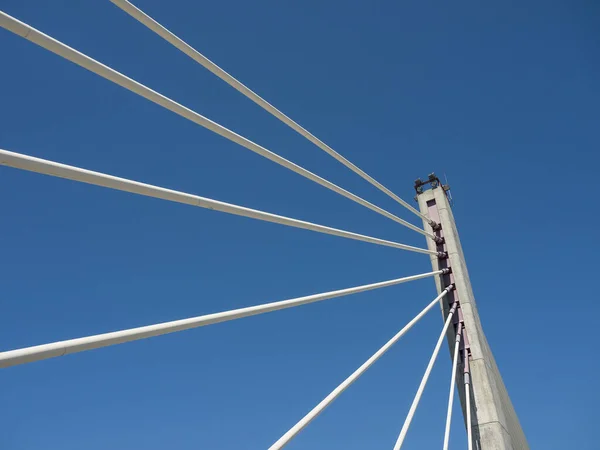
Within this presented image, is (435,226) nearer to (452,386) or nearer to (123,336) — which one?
(452,386)

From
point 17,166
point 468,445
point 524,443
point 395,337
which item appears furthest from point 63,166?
point 524,443

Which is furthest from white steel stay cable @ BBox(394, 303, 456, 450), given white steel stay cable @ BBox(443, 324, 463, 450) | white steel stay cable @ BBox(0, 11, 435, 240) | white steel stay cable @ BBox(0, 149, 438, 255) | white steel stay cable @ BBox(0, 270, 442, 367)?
white steel stay cable @ BBox(0, 11, 435, 240)

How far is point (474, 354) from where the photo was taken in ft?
23.0

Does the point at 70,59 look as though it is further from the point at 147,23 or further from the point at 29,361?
the point at 29,361

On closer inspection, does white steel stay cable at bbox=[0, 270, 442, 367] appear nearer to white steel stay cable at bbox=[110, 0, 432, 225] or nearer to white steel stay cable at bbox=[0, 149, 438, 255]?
white steel stay cable at bbox=[0, 149, 438, 255]

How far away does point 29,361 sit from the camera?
1.83m

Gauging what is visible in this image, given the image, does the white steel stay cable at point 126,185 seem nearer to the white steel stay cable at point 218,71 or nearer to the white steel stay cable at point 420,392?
the white steel stay cable at point 218,71

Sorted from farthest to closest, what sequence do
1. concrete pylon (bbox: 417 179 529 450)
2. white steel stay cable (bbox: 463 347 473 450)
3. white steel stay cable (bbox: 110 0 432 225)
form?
concrete pylon (bbox: 417 179 529 450) → white steel stay cable (bbox: 463 347 473 450) → white steel stay cable (bbox: 110 0 432 225)

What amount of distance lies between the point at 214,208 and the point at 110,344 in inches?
50.7

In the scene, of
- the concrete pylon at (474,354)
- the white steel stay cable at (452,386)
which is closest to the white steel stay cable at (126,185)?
the white steel stay cable at (452,386)

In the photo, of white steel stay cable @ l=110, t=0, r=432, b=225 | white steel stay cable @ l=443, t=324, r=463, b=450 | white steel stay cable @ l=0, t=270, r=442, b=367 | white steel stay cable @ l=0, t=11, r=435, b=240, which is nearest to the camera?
white steel stay cable @ l=0, t=270, r=442, b=367

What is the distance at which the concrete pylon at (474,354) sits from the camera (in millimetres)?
6320

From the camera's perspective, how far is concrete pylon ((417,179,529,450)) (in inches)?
249

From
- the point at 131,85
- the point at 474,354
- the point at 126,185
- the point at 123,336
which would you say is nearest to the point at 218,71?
the point at 131,85
